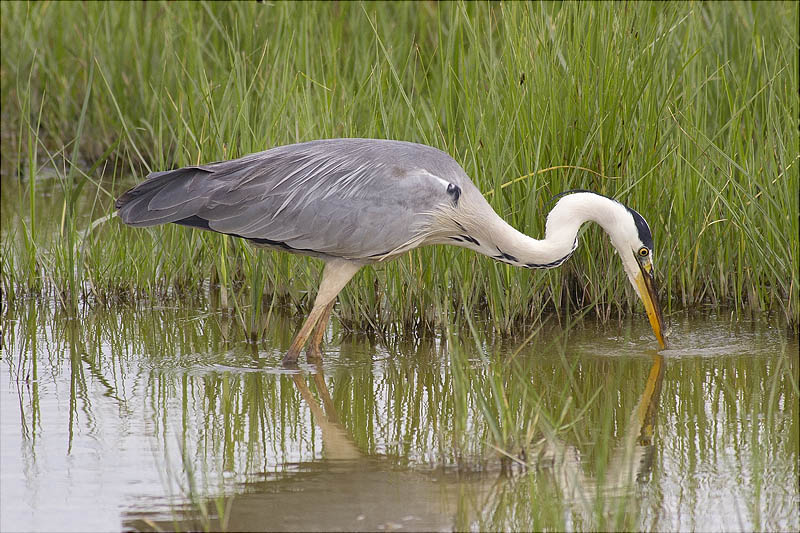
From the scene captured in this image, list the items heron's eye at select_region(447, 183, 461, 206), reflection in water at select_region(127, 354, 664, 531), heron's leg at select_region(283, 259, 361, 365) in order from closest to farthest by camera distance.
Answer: reflection in water at select_region(127, 354, 664, 531)
heron's eye at select_region(447, 183, 461, 206)
heron's leg at select_region(283, 259, 361, 365)

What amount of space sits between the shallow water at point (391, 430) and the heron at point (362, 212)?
493 mm

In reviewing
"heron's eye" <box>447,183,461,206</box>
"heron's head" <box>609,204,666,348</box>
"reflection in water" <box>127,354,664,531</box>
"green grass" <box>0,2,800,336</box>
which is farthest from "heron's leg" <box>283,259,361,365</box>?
"heron's head" <box>609,204,666,348</box>

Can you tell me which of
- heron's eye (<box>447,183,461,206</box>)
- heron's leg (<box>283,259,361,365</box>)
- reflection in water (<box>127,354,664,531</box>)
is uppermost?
heron's eye (<box>447,183,461,206</box>)

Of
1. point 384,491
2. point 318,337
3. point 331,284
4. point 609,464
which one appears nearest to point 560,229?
point 331,284

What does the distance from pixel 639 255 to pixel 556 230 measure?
465 millimetres

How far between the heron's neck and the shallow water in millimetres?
540

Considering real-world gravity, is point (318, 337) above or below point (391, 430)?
above

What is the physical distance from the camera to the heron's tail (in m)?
5.77

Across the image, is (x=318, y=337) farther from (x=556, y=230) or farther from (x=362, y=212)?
(x=556, y=230)

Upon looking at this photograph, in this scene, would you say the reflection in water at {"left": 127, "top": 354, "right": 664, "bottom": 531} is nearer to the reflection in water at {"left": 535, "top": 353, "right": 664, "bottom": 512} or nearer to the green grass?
the reflection in water at {"left": 535, "top": 353, "right": 664, "bottom": 512}

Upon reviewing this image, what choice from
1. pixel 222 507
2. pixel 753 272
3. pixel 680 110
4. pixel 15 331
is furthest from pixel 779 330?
pixel 15 331

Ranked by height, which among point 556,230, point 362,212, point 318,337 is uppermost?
point 362,212

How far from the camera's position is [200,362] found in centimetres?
595

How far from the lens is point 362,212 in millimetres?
5758
